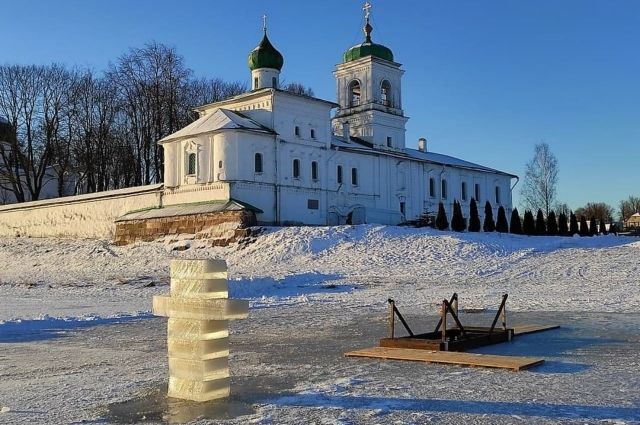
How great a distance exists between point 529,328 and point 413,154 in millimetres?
42209

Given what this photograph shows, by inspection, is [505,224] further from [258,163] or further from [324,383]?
[324,383]

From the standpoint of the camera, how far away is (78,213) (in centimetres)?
4425

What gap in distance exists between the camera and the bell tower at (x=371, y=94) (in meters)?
49.6

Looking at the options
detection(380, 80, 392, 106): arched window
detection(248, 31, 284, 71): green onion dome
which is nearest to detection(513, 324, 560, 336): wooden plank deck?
detection(248, 31, 284, 71): green onion dome

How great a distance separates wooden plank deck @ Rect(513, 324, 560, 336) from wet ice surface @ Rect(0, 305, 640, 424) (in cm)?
21

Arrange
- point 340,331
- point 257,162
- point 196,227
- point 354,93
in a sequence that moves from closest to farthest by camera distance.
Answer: point 340,331 → point 196,227 → point 257,162 → point 354,93

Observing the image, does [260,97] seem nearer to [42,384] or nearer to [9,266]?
[9,266]

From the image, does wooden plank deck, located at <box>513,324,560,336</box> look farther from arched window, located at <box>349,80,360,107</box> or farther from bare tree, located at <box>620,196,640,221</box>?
bare tree, located at <box>620,196,640,221</box>

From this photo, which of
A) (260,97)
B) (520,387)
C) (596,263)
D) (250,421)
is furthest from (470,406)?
(260,97)

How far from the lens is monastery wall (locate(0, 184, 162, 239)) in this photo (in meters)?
41.4

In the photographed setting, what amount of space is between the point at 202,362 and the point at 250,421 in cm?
107

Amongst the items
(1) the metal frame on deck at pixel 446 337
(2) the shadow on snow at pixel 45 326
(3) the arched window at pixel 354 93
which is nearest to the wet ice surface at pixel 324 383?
(1) the metal frame on deck at pixel 446 337

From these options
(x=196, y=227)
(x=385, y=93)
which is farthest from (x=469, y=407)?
(x=385, y=93)

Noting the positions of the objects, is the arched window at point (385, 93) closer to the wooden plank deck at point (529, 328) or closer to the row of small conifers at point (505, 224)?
the row of small conifers at point (505, 224)
